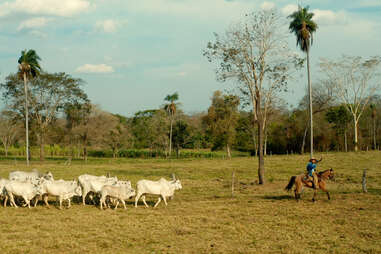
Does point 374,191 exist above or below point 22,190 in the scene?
below

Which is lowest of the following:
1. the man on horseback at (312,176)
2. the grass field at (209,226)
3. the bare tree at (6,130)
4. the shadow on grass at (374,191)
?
the grass field at (209,226)

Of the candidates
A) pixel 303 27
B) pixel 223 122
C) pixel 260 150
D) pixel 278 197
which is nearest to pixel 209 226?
pixel 278 197

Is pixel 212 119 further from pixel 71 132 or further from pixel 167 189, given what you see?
pixel 167 189

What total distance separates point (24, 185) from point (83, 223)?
4.25 m

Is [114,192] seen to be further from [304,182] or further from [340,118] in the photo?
[340,118]

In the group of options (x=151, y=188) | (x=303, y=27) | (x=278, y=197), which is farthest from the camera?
(x=303, y=27)

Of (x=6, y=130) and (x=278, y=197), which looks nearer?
(x=278, y=197)

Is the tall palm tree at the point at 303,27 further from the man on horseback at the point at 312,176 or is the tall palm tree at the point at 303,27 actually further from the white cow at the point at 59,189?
the white cow at the point at 59,189

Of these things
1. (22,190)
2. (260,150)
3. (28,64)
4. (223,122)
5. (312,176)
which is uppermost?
(28,64)

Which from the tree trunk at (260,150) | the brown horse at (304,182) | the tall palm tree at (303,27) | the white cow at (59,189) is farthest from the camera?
Answer: the tall palm tree at (303,27)

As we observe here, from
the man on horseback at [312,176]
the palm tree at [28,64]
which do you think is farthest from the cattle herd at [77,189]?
the palm tree at [28,64]

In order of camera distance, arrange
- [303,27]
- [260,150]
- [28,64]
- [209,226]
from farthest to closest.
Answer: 1. [28,64]
2. [303,27]
3. [260,150]
4. [209,226]

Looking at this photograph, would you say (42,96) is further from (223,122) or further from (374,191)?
(374,191)

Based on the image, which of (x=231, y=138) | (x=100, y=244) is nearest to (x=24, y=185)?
(x=100, y=244)
